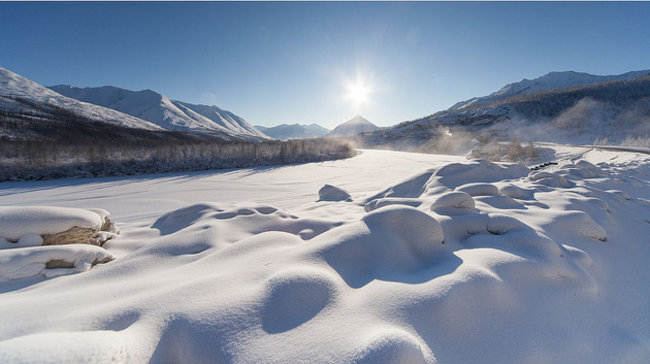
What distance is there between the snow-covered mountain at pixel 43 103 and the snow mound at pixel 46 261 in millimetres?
61767

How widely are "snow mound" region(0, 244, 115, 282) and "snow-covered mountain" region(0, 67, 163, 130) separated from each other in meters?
61.8

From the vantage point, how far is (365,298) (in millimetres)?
1390

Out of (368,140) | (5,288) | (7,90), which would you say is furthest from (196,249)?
(7,90)

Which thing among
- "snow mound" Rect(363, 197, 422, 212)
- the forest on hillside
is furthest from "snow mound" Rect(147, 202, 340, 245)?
the forest on hillside

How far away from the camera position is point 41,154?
1017cm

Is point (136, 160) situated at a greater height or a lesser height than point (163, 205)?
greater

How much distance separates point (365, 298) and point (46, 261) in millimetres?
2884

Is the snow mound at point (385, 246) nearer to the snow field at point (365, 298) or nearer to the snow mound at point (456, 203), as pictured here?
the snow field at point (365, 298)

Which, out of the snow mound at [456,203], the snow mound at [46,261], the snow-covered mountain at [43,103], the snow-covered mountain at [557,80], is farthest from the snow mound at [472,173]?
the snow-covered mountain at [557,80]

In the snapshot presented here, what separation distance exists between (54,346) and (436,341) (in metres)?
1.73

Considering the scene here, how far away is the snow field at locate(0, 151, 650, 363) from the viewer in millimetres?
1104

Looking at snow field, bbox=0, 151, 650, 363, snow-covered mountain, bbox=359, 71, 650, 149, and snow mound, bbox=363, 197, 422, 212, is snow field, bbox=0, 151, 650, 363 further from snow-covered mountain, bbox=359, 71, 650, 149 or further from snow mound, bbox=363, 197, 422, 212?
snow-covered mountain, bbox=359, 71, 650, 149

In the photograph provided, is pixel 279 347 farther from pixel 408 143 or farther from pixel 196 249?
pixel 408 143

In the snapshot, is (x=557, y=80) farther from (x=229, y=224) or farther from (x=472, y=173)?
(x=229, y=224)
